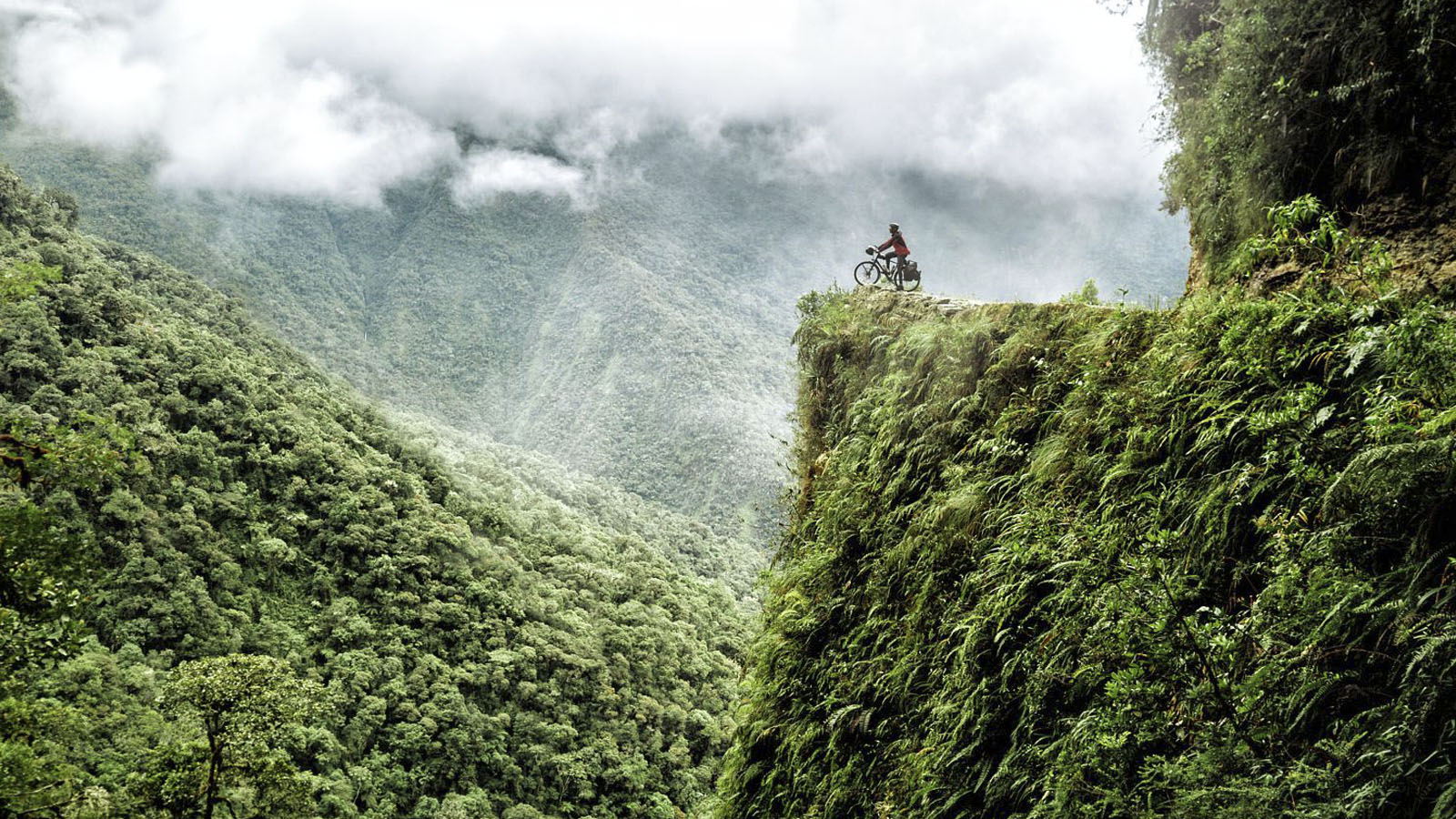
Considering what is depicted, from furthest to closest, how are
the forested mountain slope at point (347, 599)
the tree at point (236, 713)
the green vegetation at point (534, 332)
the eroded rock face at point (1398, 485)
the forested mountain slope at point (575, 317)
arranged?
the forested mountain slope at point (575, 317), the green vegetation at point (534, 332), the forested mountain slope at point (347, 599), the tree at point (236, 713), the eroded rock face at point (1398, 485)

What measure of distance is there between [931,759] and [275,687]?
833 inches

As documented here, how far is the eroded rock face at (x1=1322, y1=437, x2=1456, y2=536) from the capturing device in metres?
2.71

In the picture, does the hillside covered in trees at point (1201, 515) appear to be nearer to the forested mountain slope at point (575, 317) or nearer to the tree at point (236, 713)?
the tree at point (236, 713)

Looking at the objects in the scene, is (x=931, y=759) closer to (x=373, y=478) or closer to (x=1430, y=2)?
(x=1430, y=2)

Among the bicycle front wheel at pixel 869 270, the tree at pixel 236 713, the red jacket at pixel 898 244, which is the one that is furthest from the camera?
the tree at pixel 236 713

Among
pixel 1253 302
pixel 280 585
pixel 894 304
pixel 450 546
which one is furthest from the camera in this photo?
pixel 450 546

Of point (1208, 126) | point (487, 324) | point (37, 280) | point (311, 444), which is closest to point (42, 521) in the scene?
point (37, 280)

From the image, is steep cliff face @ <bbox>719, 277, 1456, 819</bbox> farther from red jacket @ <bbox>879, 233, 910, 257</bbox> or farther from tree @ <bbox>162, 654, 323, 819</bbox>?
tree @ <bbox>162, 654, 323, 819</bbox>

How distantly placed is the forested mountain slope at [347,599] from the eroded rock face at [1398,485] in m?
32.5

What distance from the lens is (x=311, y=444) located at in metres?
68.9

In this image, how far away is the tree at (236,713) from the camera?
61.7ft

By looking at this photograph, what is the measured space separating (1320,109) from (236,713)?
23.5 metres

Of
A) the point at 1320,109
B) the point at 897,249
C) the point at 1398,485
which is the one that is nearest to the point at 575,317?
the point at 897,249

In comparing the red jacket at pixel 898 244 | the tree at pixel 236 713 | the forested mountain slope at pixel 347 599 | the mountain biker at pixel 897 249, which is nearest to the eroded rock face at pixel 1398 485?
the mountain biker at pixel 897 249
